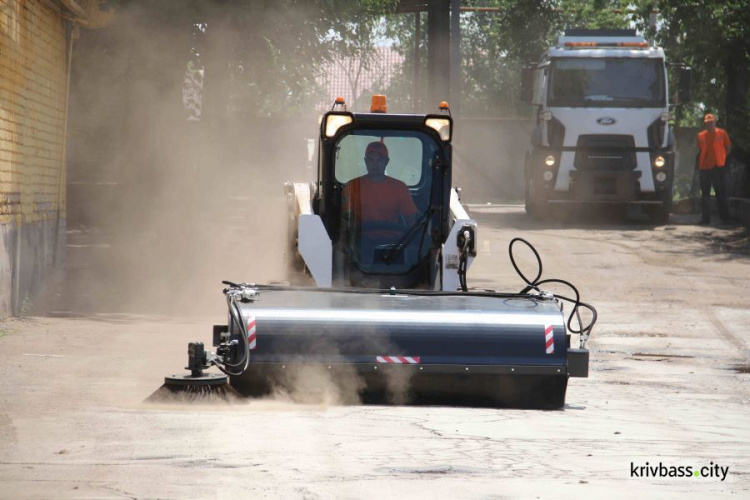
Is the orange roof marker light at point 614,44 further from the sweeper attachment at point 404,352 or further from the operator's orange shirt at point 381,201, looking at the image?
the sweeper attachment at point 404,352

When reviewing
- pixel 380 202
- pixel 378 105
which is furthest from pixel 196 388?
pixel 378 105

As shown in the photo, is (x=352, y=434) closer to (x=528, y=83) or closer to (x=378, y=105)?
(x=378, y=105)

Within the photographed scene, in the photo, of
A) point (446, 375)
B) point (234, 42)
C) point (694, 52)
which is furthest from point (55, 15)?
point (694, 52)

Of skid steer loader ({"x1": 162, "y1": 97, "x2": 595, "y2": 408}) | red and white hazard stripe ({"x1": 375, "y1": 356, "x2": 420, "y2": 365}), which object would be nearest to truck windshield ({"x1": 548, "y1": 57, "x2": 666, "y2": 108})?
skid steer loader ({"x1": 162, "y1": 97, "x2": 595, "y2": 408})

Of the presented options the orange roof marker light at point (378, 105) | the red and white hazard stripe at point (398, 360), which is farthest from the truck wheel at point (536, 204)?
the red and white hazard stripe at point (398, 360)

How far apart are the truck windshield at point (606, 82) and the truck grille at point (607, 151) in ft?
2.20

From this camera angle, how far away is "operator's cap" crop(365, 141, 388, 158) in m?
10.8

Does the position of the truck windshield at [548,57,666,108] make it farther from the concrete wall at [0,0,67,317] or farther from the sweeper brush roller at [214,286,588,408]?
the sweeper brush roller at [214,286,588,408]

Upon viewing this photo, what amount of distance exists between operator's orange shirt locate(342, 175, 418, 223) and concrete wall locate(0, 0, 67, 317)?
423 cm

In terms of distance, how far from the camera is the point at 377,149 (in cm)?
1082

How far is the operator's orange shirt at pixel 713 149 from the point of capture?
81.3 ft

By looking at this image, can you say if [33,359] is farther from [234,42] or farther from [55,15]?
[234,42]

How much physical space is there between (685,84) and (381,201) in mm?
15614

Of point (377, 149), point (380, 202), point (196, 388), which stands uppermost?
point (377, 149)
